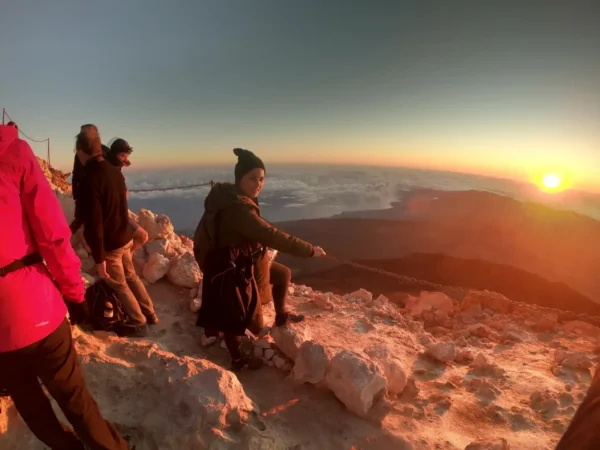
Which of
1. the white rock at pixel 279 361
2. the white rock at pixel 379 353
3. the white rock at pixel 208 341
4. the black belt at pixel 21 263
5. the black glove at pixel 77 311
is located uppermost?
the black belt at pixel 21 263

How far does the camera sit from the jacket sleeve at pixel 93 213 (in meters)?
2.91

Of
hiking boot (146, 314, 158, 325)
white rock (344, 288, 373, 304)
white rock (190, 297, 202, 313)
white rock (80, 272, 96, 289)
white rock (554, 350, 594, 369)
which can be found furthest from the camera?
white rock (344, 288, 373, 304)

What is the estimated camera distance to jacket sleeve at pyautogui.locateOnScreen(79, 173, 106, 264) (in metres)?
2.91

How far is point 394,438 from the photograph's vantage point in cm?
271

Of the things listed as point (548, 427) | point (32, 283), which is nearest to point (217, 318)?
point (32, 283)

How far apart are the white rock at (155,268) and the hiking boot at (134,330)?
42.3 inches

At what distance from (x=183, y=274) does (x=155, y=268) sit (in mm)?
382

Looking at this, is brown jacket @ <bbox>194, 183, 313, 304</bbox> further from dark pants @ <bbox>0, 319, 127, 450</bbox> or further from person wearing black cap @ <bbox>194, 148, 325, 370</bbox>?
dark pants @ <bbox>0, 319, 127, 450</bbox>

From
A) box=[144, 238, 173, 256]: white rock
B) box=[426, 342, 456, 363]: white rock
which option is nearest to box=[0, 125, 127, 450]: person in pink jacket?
box=[144, 238, 173, 256]: white rock

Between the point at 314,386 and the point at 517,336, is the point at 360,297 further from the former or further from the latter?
the point at 314,386

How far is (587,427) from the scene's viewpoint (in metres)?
1.25

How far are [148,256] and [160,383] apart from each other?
2825 millimetres

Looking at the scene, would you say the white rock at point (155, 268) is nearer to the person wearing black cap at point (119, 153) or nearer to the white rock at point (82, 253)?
the white rock at point (82, 253)

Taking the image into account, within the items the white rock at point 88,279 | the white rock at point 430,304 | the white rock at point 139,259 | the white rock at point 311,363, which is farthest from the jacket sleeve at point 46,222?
the white rock at point 430,304
